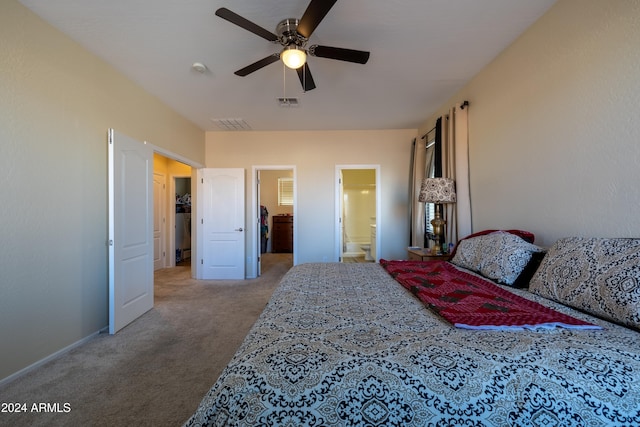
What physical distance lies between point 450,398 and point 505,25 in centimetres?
266

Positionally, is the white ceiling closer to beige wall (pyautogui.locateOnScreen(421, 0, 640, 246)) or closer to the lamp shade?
beige wall (pyautogui.locateOnScreen(421, 0, 640, 246))

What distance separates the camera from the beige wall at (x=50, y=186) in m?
1.77

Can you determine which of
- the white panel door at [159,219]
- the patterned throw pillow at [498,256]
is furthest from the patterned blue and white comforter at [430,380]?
the white panel door at [159,219]

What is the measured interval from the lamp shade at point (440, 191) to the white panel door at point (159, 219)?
5.03m

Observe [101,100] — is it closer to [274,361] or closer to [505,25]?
[274,361]

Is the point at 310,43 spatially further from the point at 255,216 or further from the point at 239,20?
the point at 255,216

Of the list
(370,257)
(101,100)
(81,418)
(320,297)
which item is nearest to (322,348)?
(320,297)

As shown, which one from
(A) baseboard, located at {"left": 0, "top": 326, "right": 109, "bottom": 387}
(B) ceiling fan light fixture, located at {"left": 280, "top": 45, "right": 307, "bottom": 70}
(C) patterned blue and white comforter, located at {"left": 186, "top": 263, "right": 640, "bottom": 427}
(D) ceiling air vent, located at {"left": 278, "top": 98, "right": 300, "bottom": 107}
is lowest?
(A) baseboard, located at {"left": 0, "top": 326, "right": 109, "bottom": 387}

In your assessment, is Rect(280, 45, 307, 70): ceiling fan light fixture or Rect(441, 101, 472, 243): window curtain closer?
Rect(280, 45, 307, 70): ceiling fan light fixture

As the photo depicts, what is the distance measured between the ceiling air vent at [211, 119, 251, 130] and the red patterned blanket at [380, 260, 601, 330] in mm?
3517

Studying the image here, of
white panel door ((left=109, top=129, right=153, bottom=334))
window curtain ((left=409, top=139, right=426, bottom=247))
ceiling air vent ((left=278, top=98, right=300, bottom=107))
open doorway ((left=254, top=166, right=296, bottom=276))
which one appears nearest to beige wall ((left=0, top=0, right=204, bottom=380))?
white panel door ((left=109, top=129, right=153, bottom=334))

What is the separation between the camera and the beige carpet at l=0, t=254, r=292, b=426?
1.46 meters

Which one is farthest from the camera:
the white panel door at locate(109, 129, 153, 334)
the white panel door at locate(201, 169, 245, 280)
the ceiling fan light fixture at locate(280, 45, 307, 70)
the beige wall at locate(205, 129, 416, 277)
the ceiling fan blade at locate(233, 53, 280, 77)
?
the beige wall at locate(205, 129, 416, 277)

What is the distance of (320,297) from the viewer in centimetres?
144
